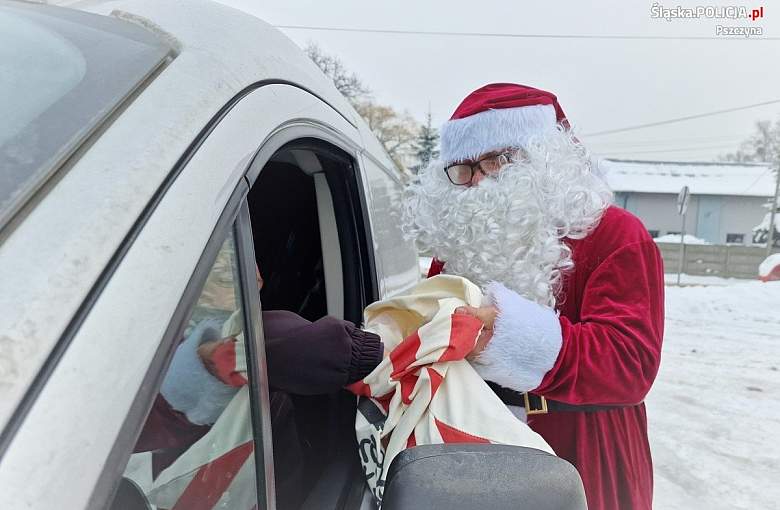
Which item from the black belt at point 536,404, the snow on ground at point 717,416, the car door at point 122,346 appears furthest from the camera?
the snow on ground at point 717,416

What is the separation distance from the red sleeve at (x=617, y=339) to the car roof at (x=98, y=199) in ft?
2.75

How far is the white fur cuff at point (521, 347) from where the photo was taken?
4.04ft

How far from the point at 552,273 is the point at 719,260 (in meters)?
27.6

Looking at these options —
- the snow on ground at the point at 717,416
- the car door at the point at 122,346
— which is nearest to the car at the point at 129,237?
the car door at the point at 122,346

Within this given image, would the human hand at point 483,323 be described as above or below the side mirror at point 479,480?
above

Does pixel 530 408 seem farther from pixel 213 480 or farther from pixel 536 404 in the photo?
pixel 213 480

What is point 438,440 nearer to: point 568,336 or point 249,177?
point 568,336

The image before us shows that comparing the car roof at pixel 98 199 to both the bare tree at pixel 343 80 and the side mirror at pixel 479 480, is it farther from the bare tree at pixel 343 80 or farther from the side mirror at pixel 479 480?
the bare tree at pixel 343 80

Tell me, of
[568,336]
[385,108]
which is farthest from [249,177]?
[385,108]

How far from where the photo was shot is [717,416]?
4734 millimetres

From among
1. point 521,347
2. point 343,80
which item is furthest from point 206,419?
point 343,80

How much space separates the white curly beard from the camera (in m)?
1.41

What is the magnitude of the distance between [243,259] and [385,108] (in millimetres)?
32451

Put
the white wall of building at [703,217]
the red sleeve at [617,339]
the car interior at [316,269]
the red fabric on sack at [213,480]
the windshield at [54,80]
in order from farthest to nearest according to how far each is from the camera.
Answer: the white wall of building at [703,217]
the car interior at [316,269]
the red sleeve at [617,339]
the red fabric on sack at [213,480]
the windshield at [54,80]
